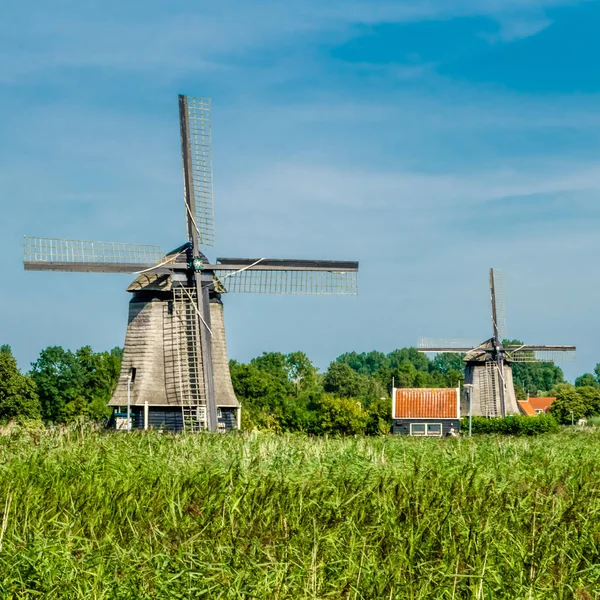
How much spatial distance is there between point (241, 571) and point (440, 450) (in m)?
6.62

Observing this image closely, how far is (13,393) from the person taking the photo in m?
51.2

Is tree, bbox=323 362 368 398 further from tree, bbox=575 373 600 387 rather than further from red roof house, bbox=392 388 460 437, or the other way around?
tree, bbox=575 373 600 387

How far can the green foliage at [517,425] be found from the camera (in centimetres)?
4178

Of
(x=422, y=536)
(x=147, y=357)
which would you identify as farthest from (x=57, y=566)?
(x=147, y=357)

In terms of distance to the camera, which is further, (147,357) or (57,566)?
(147,357)

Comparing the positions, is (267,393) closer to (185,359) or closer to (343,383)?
(343,383)

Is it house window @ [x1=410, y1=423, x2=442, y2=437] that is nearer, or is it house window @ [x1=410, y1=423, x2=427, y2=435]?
house window @ [x1=410, y1=423, x2=442, y2=437]

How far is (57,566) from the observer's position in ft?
22.8

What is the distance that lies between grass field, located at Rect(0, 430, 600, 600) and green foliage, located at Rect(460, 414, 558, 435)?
30473mm

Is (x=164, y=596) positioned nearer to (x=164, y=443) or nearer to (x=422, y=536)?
(x=422, y=536)

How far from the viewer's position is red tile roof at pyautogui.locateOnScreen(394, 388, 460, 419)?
44.7 meters

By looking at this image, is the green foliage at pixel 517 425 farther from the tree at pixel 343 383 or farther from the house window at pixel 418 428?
the tree at pixel 343 383

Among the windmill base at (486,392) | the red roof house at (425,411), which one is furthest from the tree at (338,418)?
the windmill base at (486,392)

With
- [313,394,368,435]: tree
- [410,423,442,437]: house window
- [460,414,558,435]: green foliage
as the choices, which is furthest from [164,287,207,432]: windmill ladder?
[410,423,442,437]: house window
